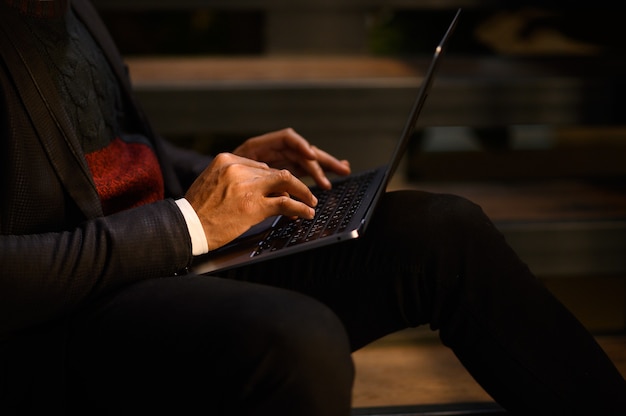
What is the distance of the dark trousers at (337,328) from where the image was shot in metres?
0.72

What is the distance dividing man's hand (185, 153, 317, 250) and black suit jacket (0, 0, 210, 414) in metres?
0.03

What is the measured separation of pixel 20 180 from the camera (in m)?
0.80

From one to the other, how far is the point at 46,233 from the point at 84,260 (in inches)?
2.5

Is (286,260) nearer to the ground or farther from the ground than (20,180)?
nearer to the ground

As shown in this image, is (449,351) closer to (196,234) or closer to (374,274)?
(374,274)

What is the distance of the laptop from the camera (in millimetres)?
812

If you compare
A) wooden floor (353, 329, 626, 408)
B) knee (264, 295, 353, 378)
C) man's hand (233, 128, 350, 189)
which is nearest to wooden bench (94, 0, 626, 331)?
wooden floor (353, 329, 626, 408)

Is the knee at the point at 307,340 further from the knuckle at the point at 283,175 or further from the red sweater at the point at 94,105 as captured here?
the red sweater at the point at 94,105

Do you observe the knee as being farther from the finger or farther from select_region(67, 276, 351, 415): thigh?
the finger

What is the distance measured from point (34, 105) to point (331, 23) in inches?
52.5

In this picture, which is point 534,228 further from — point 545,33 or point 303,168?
point 545,33

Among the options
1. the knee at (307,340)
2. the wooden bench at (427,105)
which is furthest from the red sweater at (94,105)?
the wooden bench at (427,105)

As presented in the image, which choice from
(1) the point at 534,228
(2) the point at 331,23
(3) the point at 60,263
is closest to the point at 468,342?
(3) the point at 60,263

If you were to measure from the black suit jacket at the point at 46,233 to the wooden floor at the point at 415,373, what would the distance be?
61cm
